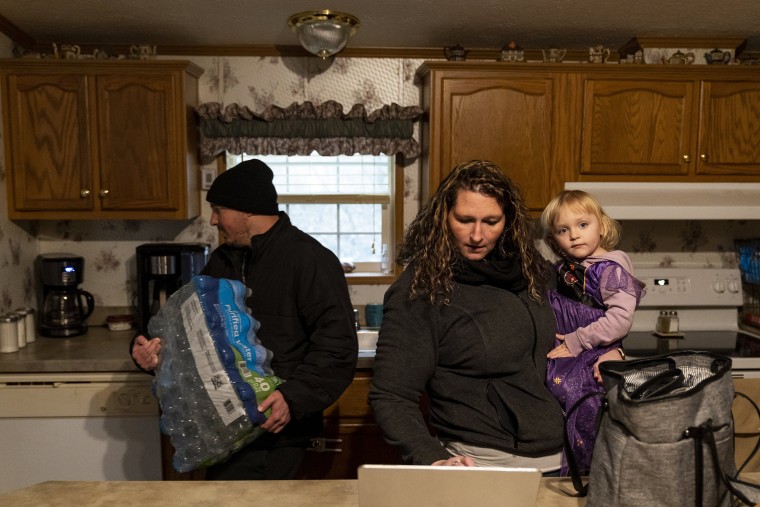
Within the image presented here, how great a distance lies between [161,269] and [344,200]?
0.98m

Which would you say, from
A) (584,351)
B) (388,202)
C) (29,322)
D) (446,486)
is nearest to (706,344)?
(584,351)

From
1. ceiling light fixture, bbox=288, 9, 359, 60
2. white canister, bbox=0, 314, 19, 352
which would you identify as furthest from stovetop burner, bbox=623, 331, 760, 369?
white canister, bbox=0, 314, 19, 352

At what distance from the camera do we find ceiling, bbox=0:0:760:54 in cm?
252

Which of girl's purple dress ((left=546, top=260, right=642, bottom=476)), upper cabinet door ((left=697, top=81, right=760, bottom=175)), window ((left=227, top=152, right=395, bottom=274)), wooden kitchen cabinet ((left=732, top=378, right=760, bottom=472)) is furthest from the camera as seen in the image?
window ((left=227, top=152, right=395, bottom=274))

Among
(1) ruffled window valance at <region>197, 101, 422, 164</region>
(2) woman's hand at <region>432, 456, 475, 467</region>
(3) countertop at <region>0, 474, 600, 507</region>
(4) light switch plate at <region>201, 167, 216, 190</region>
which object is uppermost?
(1) ruffled window valance at <region>197, 101, 422, 164</region>

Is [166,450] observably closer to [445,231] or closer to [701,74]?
[445,231]

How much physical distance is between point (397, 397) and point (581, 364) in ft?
1.79

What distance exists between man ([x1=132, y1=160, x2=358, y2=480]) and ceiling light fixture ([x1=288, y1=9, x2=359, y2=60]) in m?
0.82

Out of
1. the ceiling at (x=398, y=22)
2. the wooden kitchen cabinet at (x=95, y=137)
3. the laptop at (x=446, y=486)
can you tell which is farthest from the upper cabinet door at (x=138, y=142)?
the laptop at (x=446, y=486)

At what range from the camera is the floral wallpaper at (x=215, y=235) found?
3207 millimetres

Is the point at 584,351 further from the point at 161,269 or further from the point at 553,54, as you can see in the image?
the point at 161,269

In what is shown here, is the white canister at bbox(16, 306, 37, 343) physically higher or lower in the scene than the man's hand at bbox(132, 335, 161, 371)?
lower

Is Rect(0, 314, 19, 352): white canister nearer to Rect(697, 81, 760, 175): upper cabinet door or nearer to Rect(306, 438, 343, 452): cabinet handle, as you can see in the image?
Rect(306, 438, 343, 452): cabinet handle

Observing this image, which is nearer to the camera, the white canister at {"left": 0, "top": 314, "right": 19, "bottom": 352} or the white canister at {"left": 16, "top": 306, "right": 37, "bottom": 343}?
the white canister at {"left": 0, "top": 314, "right": 19, "bottom": 352}
